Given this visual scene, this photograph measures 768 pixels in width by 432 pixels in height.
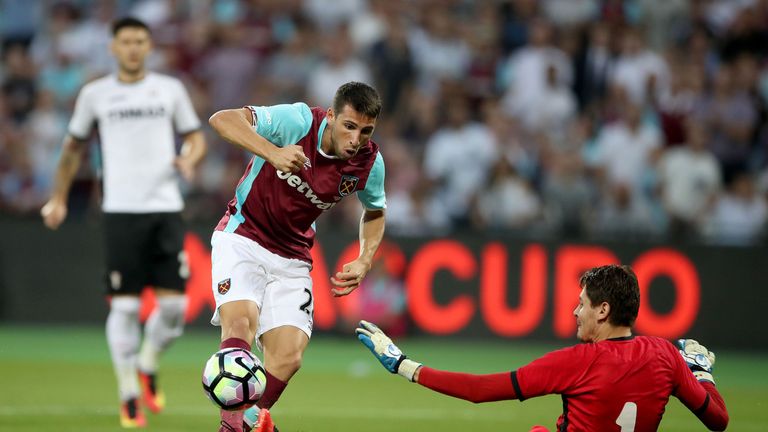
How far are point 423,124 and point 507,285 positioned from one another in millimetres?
2565

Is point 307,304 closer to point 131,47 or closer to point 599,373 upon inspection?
point 599,373

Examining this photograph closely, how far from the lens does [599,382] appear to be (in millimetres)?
5453

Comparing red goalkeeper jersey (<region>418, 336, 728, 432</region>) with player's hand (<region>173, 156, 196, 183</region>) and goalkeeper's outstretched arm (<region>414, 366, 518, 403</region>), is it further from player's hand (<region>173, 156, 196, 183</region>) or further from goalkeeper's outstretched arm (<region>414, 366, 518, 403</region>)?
player's hand (<region>173, 156, 196, 183</region>)

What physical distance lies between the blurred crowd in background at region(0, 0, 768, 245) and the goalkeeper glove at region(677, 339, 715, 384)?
7.97 meters

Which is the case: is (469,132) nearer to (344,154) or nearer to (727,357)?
(727,357)

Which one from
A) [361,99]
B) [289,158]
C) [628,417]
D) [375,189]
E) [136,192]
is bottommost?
[628,417]

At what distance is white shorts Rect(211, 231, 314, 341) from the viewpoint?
668 cm

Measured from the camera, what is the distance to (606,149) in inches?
584

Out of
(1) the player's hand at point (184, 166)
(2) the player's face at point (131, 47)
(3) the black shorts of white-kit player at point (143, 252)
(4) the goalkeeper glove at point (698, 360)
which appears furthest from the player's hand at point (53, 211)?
(4) the goalkeeper glove at point (698, 360)

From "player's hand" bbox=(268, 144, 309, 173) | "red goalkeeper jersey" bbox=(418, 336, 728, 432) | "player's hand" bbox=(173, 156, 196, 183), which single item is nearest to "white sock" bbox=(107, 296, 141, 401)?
"player's hand" bbox=(173, 156, 196, 183)

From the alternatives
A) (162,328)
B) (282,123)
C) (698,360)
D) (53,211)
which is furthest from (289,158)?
(53,211)

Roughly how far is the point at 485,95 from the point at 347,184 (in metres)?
9.19

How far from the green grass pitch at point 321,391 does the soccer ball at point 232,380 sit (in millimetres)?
2093

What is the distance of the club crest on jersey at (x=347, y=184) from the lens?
22.7ft
